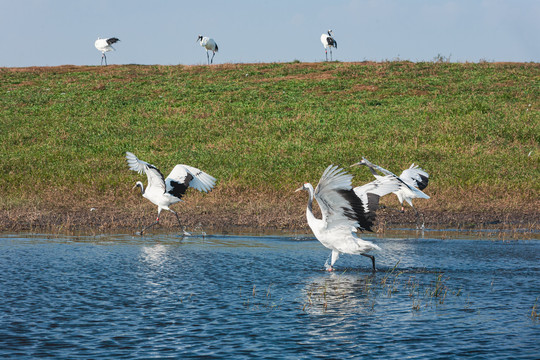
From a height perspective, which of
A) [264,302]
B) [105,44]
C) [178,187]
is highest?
[105,44]

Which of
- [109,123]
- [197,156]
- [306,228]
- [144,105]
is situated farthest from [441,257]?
[144,105]

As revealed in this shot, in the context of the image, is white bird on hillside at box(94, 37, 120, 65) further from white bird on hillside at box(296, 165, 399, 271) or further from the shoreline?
white bird on hillside at box(296, 165, 399, 271)

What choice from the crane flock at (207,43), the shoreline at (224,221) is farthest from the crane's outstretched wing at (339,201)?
the crane flock at (207,43)

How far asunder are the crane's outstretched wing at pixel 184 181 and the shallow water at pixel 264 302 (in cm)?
252

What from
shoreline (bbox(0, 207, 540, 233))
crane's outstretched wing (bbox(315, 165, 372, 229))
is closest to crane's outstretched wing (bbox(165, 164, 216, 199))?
shoreline (bbox(0, 207, 540, 233))

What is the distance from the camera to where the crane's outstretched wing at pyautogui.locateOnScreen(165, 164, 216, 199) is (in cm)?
1518

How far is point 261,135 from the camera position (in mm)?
29031

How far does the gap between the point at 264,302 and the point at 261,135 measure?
69.0 feet

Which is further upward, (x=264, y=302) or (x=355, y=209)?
(x=355, y=209)

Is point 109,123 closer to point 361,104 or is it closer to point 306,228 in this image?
point 361,104

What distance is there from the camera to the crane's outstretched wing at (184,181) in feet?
49.8

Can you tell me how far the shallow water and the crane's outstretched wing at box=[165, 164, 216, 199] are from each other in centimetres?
252

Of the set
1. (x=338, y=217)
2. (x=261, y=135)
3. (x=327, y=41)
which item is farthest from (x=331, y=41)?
(x=338, y=217)

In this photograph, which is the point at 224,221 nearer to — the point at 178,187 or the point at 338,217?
the point at 178,187
